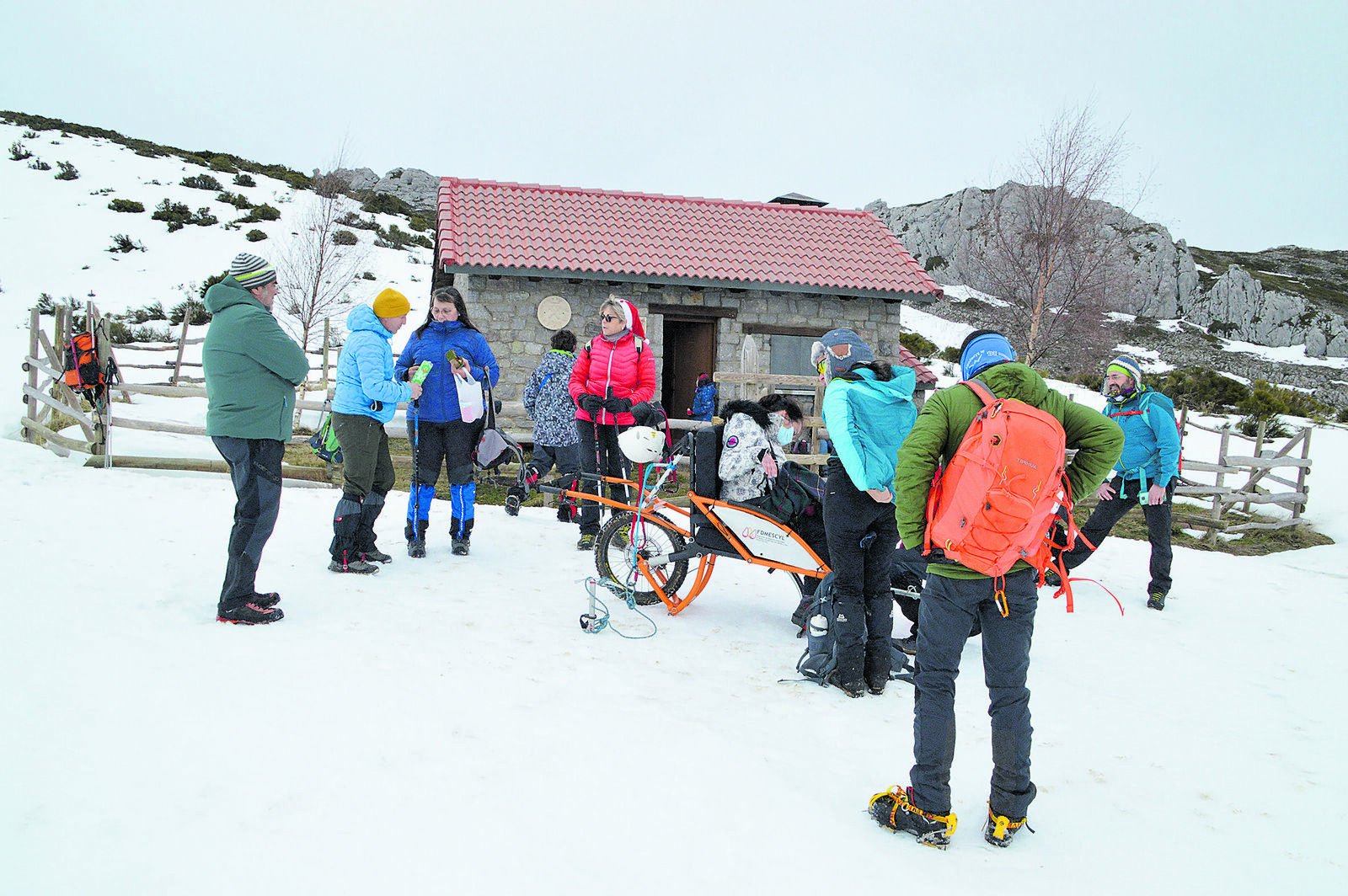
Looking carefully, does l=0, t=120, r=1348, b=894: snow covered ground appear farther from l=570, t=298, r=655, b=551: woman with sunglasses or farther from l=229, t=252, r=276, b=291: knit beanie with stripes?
l=229, t=252, r=276, b=291: knit beanie with stripes

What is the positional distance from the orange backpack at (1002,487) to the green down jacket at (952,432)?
106 mm

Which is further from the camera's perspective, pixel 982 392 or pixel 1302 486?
pixel 1302 486

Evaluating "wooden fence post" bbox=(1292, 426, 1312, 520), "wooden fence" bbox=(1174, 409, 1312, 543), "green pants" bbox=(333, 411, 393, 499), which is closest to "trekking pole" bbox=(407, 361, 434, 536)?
"green pants" bbox=(333, 411, 393, 499)

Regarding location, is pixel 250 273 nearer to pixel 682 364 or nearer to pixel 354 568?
pixel 354 568

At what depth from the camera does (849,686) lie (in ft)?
12.5

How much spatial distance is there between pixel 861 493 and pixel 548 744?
1.87m

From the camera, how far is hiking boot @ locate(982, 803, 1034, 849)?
261 cm

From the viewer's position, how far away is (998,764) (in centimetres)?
265

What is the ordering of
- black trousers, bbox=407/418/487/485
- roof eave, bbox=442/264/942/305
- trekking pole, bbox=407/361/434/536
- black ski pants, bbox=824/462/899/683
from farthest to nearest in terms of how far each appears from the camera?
roof eave, bbox=442/264/942/305 < black trousers, bbox=407/418/487/485 < trekking pole, bbox=407/361/434/536 < black ski pants, bbox=824/462/899/683

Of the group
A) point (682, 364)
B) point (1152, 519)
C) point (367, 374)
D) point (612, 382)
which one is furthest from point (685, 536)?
point (682, 364)

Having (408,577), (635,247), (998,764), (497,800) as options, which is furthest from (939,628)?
(635,247)

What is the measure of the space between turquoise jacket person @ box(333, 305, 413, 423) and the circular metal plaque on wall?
723 centimetres

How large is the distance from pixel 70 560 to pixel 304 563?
1.31 meters

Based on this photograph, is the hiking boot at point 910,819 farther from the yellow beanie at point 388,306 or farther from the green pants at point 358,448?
the yellow beanie at point 388,306
